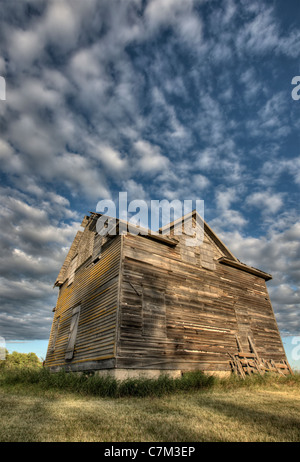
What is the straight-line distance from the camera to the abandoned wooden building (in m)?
10.3

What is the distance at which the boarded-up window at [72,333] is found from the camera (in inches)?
513

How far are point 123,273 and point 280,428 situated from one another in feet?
24.9

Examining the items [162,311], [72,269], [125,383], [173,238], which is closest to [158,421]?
[125,383]

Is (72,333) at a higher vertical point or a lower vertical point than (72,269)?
lower

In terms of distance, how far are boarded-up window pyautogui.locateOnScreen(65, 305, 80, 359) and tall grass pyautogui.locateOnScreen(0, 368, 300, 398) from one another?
5.77 feet

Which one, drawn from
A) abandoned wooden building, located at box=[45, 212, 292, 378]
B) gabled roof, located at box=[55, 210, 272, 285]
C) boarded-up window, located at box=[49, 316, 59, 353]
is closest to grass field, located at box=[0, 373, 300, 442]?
abandoned wooden building, located at box=[45, 212, 292, 378]

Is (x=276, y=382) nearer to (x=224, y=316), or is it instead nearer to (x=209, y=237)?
(x=224, y=316)

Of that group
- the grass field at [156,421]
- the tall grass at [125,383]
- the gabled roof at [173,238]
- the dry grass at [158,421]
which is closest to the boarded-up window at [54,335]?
the gabled roof at [173,238]

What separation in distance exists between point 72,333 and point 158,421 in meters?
10.0

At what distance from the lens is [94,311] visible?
12.2m

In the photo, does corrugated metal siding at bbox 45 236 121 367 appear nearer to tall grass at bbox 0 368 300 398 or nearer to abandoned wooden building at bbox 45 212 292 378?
abandoned wooden building at bbox 45 212 292 378

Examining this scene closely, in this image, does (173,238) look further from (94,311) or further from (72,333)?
(72,333)

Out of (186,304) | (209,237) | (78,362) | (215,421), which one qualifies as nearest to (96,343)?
(78,362)

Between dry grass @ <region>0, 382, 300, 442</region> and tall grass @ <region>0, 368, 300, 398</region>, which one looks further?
tall grass @ <region>0, 368, 300, 398</region>
